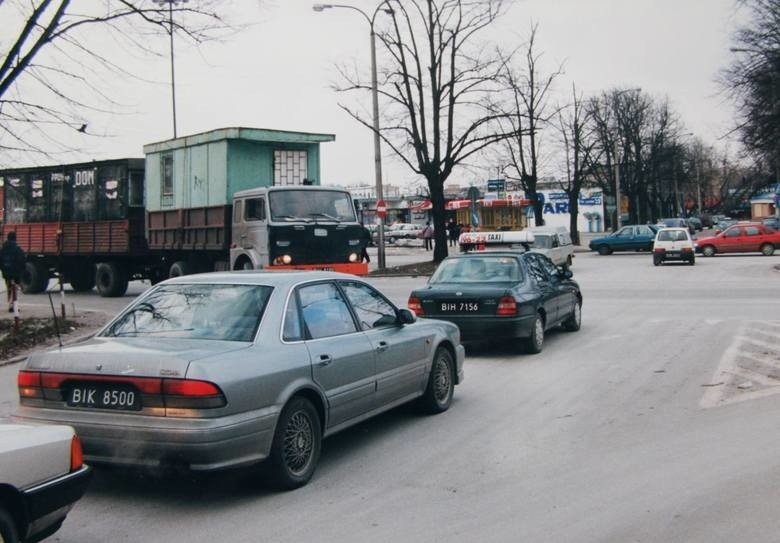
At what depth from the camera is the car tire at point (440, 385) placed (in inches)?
319

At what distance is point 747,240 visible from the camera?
39625 millimetres

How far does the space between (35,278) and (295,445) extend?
72.7 feet

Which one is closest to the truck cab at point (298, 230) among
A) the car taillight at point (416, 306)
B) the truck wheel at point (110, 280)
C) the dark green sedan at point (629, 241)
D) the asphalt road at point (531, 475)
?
the car taillight at point (416, 306)

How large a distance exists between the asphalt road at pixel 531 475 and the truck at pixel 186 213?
7139 mm

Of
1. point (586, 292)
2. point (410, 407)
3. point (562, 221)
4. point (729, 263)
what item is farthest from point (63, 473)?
point (562, 221)

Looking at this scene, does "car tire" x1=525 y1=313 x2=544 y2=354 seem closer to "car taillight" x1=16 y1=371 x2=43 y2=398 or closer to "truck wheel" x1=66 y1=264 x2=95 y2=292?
"car taillight" x1=16 y1=371 x2=43 y2=398

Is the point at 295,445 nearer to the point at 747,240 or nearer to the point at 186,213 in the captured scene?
the point at 186,213

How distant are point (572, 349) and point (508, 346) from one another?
0.95 m

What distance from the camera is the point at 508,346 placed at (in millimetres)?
12750

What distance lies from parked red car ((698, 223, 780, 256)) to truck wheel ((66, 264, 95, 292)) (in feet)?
92.9

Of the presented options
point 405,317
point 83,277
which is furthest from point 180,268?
point 405,317

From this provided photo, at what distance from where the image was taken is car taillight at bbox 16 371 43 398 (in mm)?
5680

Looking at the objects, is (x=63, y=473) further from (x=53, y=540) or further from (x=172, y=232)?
(x=172, y=232)

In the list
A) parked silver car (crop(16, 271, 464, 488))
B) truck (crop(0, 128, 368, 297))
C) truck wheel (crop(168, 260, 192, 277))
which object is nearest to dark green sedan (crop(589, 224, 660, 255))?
truck (crop(0, 128, 368, 297))
